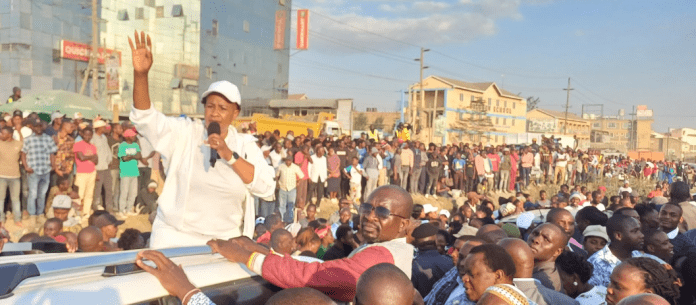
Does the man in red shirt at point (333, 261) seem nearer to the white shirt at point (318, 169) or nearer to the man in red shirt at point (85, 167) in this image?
the man in red shirt at point (85, 167)

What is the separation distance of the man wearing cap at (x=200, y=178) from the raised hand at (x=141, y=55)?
9 centimetres

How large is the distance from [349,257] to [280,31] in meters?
35.3

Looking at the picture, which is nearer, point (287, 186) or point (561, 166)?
point (287, 186)

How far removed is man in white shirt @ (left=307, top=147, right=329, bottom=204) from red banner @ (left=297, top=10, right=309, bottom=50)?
2152cm

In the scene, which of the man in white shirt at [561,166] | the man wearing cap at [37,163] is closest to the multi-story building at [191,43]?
the man in white shirt at [561,166]

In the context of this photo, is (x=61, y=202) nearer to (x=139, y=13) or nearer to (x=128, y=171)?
(x=128, y=171)

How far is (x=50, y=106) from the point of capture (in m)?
13.7

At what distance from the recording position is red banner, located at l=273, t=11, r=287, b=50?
36428 mm

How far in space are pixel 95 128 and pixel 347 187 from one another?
21.9 ft

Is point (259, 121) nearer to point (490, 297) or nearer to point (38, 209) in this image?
point (38, 209)

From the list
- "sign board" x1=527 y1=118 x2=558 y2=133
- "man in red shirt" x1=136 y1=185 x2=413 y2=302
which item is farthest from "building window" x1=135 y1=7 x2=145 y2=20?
"sign board" x1=527 y1=118 x2=558 y2=133

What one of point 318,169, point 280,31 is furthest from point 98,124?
point 280,31

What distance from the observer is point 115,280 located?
6.61 ft

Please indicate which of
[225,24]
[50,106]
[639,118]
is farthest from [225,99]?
[639,118]
